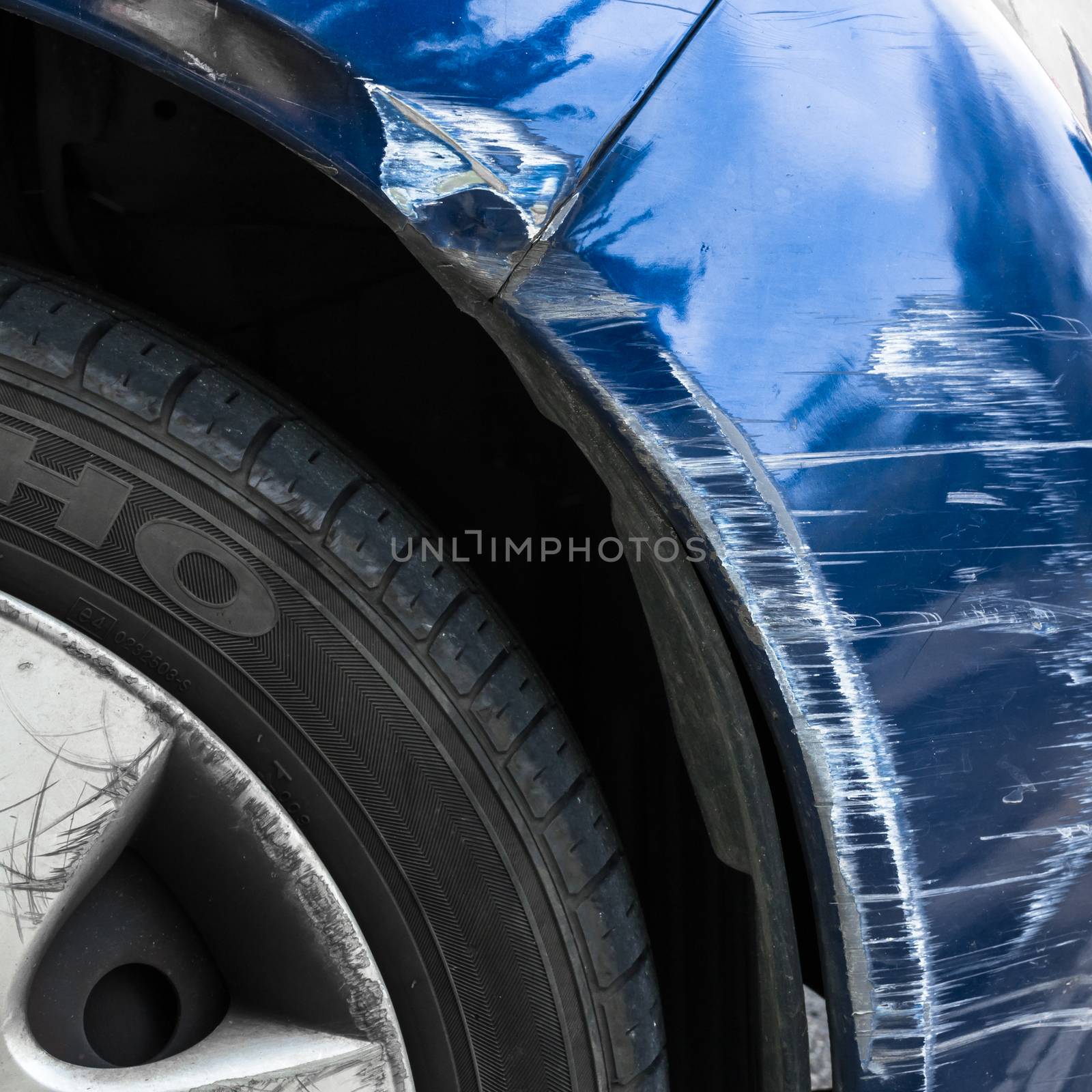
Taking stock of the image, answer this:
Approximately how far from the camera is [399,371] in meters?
1.38

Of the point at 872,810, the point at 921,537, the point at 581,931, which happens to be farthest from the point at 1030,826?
the point at 581,931

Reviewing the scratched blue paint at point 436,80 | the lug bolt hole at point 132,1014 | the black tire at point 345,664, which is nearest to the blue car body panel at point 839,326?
the scratched blue paint at point 436,80

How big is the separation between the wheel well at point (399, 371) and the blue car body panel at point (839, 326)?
A: 409mm

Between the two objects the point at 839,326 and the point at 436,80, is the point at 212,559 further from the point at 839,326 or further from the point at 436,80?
the point at 839,326

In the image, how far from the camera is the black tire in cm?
91

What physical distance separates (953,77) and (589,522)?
2.22 ft

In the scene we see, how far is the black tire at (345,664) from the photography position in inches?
35.8

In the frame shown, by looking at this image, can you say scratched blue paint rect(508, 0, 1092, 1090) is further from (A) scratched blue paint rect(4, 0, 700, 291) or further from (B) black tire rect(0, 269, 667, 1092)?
(B) black tire rect(0, 269, 667, 1092)

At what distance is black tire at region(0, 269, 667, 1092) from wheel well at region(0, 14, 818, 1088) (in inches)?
12.4

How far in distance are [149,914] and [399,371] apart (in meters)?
0.77

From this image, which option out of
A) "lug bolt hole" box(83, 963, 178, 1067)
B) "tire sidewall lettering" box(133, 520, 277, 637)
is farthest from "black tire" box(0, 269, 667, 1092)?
"lug bolt hole" box(83, 963, 178, 1067)

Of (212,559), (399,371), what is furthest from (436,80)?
(399,371)

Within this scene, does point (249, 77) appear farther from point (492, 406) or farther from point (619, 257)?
point (492, 406)

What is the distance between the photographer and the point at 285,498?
3.01 ft
